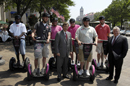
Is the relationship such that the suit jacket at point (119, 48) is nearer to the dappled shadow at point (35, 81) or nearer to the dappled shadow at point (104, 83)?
the dappled shadow at point (104, 83)

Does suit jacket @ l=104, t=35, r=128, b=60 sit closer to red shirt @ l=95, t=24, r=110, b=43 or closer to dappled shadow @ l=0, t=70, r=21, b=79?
red shirt @ l=95, t=24, r=110, b=43

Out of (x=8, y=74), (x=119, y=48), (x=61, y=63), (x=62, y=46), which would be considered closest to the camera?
(x=119, y=48)

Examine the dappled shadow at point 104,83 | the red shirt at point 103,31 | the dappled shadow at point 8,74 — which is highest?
the red shirt at point 103,31

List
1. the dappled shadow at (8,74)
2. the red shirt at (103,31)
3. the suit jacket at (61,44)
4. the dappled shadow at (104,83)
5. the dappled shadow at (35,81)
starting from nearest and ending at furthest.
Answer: the dappled shadow at (35,81)
the dappled shadow at (104,83)
the suit jacket at (61,44)
the dappled shadow at (8,74)
the red shirt at (103,31)

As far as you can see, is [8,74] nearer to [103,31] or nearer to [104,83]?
[104,83]

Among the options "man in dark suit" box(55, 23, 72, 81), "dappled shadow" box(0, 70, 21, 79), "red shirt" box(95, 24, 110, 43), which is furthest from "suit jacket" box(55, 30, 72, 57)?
"dappled shadow" box(0, 70, 21, 79)

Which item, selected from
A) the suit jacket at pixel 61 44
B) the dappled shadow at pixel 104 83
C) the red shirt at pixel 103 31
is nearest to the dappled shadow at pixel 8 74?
the suit jacket at pixel 61 44

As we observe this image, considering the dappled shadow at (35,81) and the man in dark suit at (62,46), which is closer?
the dappled shadow at (35,81)

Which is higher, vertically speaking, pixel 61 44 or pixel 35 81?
pixel 61 44

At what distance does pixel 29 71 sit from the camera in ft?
14.3

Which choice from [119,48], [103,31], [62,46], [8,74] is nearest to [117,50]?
[119,48]

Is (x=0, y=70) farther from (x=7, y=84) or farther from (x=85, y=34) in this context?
(x=85, y=34)

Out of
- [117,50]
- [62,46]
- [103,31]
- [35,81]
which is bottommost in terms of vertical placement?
[35,81]

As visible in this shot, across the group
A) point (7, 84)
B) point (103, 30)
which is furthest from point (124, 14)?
point (7, 84)
